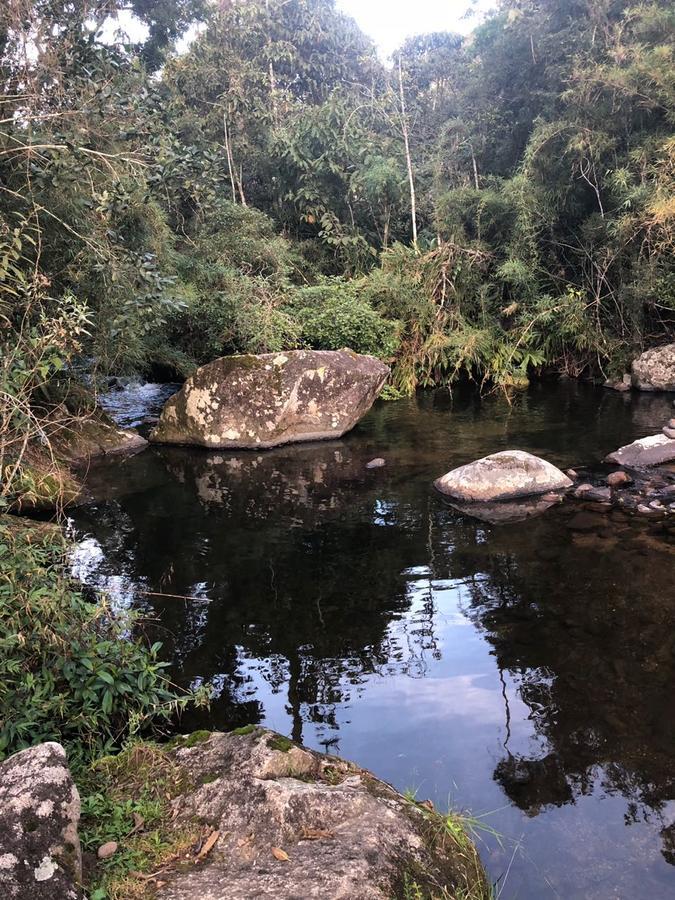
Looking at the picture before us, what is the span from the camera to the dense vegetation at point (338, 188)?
8.27 m

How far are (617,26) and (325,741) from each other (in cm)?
1891

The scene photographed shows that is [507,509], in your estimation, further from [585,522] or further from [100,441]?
[100,441]

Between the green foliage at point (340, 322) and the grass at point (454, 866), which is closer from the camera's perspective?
the grass at point (454, 866)

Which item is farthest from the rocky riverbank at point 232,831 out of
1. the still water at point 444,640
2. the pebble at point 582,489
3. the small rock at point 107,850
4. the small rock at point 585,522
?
the pebble at point 582,489

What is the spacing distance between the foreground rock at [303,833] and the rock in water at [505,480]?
576 centimetres

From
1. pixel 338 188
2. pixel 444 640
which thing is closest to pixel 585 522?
pixel 444 640

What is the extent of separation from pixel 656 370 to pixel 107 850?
613 inches

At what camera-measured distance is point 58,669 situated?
3691 mm

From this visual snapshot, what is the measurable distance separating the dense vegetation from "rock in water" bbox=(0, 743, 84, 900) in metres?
2.25

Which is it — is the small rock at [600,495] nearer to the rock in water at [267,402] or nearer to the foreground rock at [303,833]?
the rock in water at [267,402]

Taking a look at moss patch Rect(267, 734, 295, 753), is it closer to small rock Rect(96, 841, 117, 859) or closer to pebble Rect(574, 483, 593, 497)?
small rock Rect(96, 841, 117, 859)

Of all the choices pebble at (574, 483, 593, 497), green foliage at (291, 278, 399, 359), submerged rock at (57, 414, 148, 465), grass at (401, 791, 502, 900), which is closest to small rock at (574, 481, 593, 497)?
pebble at (574, 483, 593, 497)

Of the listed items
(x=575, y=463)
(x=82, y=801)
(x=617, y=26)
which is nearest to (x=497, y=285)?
(x=617, y=26)

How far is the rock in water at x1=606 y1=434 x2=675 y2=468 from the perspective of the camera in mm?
9523
